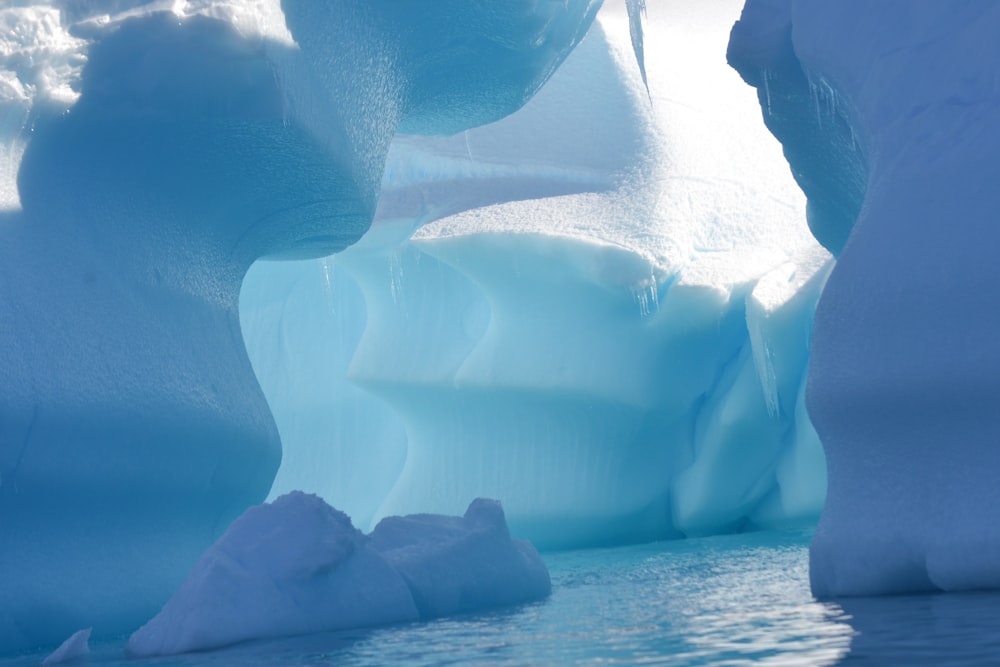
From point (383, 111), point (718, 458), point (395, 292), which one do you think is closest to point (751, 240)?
point (718, 458)

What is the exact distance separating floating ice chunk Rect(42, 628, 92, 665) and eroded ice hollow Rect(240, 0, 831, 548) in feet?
22.7

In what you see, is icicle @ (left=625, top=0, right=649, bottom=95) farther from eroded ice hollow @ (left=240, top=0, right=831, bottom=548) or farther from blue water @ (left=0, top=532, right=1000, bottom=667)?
blue water @ (left=0, top=532, right=1000, bottom=667)

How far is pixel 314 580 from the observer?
508 centimetres

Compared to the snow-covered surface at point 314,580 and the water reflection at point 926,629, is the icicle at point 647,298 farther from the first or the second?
the water reflection at point 926,629

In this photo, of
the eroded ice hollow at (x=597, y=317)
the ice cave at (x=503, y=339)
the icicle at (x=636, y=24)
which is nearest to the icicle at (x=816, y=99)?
the ice cave at (x=503, y=339)

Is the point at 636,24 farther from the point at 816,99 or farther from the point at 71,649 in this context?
the point at 71,649

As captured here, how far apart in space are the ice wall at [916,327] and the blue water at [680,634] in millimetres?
253

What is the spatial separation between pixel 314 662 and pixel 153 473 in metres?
2.77

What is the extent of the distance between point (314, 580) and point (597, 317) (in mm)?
6666

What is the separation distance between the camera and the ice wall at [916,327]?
413 centimetres

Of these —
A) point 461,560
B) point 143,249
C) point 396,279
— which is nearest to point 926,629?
point 461,560

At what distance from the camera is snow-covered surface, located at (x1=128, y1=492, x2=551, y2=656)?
190 inches

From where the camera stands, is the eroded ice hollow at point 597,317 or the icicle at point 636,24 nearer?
the icicle at point 636,24

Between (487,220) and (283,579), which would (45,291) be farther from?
(487,220)
